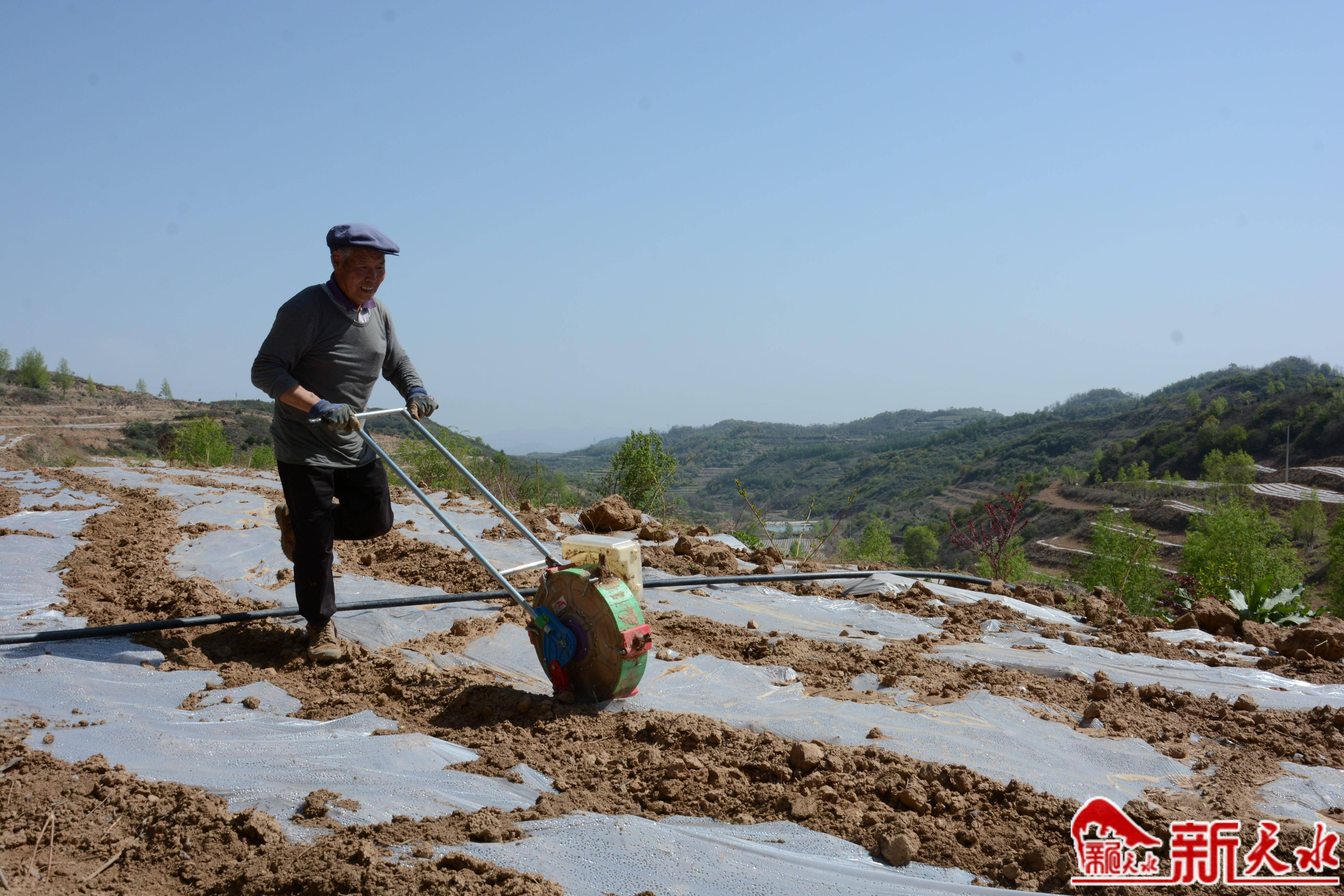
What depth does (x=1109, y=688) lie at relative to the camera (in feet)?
11.8

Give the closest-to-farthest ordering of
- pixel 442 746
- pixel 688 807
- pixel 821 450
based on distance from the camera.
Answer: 1. pixel 688 807
2. pixel 442 746
3. pixel 821 450

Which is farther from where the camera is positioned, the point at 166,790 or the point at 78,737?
the point at 78,737

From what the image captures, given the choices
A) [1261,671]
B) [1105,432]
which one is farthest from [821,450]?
[1261,671]

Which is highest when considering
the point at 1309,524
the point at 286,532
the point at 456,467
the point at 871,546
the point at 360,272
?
the point at 360,272

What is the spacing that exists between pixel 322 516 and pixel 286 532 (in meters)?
0.31

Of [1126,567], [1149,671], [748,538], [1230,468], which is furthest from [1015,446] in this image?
[1149,671]

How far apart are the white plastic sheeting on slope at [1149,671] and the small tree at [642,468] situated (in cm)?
619

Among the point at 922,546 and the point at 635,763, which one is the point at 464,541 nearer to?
the point at 635,763

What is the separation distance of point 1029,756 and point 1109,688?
1003mm

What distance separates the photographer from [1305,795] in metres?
2.67

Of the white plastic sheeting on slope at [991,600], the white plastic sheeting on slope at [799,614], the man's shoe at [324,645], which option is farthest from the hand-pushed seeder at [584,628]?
the white plastic sheeting on slope at [991,600]

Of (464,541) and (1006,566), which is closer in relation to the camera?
(464,541)

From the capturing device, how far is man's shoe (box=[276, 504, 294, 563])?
384cm

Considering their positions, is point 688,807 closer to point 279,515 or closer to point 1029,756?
point 1029,756
